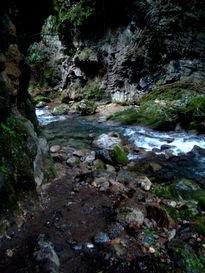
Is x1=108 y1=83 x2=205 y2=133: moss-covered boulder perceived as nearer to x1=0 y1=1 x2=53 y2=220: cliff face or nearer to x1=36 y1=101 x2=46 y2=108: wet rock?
x1=0 y1=1 x2=53 y2=220: cliff face

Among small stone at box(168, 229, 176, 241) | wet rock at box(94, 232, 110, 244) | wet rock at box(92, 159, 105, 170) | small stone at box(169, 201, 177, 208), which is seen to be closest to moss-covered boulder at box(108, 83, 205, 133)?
Answer: wet rock at box(92, 159, 105, 170)

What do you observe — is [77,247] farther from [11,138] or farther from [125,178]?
[125,178]

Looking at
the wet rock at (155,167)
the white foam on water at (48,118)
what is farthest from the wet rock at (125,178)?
the white foam on water at (48,118)

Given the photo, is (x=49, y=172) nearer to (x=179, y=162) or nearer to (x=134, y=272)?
(x=134, y=272)

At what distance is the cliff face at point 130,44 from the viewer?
41.2 feet

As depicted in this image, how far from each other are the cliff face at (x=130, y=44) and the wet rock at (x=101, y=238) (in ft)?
43.7

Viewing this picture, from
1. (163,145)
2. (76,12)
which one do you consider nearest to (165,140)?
(163,145)

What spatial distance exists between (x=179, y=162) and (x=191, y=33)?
465 inches

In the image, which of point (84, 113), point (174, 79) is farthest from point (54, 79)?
point (174, 79)

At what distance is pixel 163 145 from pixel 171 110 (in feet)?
13.0

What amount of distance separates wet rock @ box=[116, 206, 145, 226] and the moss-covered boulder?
7595mm

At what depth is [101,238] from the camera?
7.31ft

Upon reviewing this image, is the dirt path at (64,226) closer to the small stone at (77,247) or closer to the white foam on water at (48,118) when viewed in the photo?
A: the small stone at (77,247)

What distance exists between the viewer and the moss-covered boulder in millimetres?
9055
